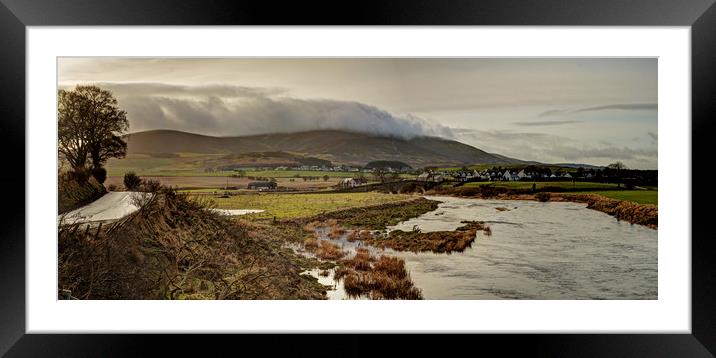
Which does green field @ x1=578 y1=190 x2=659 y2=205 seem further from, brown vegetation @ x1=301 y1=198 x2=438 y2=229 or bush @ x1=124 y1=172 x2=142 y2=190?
bush @ x1=124 y1=172 x2=142 y2=190

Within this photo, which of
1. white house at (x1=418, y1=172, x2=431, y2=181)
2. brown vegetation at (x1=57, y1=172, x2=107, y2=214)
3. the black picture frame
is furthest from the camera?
white house at (x1=418, y1=172, x2=431, y2=181)

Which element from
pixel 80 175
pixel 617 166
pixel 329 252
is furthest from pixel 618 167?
pixel 80 175

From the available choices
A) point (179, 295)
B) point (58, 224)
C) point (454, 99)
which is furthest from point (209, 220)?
point (454, 99)

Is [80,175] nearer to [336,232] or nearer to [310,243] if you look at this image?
[310,243]

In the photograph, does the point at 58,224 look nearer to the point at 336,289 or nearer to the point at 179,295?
the point at 179,295

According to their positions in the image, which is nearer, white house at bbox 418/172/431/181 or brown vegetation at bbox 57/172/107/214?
brown vegetation at bbox 57/172/107/214

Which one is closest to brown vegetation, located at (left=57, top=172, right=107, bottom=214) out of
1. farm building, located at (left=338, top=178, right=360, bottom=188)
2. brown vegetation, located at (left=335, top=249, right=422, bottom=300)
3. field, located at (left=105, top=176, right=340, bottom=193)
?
field, located at (left=105, top=176, right=340, bottom=193)
